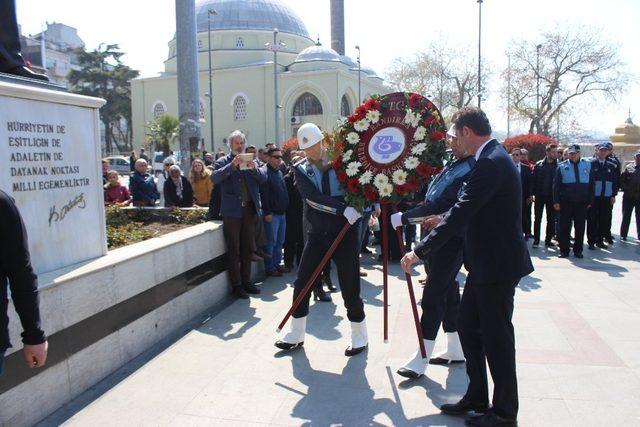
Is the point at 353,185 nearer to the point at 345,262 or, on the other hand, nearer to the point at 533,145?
the point at 345,262

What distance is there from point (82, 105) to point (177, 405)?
2625 mm

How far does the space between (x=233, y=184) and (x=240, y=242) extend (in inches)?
30.1

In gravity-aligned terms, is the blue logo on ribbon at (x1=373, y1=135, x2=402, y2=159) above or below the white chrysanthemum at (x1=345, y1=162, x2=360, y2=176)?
above

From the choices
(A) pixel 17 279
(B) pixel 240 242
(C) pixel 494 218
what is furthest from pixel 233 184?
(A) pixel 17 279

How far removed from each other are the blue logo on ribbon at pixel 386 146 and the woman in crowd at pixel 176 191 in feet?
14.8

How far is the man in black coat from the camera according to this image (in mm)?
2326

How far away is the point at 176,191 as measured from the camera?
27.5 ft

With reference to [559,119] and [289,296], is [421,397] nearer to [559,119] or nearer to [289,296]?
[289,296]

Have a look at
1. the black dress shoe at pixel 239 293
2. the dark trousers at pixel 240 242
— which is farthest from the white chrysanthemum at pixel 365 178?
the black dress shoe at pixel 239 293

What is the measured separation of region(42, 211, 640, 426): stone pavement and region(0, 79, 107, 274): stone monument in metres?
1.17

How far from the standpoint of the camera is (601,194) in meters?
10.6

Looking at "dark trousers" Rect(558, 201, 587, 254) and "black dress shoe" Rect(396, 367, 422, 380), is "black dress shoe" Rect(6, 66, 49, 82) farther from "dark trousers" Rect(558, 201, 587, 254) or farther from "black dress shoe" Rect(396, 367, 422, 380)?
"dark trousers" Rect(558, 201, 587, 254)
